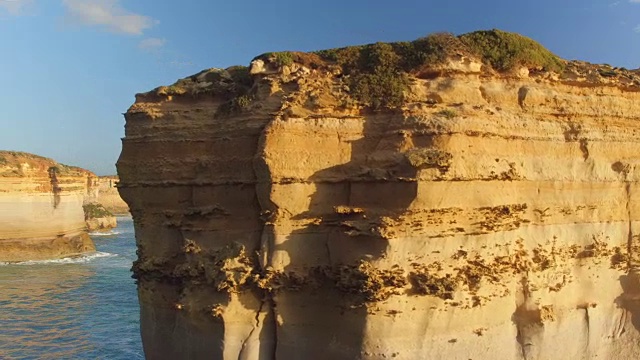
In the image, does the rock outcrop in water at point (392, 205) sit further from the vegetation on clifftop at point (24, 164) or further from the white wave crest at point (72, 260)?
the vegetation on clifftop at point (24, 164)

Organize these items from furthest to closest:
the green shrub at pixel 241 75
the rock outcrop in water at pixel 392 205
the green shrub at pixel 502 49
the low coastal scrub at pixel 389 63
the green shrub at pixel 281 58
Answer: the green shrub at pixel 241 75 → the green shrub at pixel 502 49 → the green shrub at pixel 281 58 → the low coastal scrub at pixel 389 63 → the rock outcrop in water at pixel 392 205

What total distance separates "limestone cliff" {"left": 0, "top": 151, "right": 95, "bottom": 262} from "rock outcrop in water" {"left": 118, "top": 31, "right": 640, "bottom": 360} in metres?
35.6

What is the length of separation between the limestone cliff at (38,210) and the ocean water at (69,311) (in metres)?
4.22

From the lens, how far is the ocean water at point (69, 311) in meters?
18.6

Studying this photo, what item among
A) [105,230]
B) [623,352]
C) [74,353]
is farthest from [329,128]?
[105,230]

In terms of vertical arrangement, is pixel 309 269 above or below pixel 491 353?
above

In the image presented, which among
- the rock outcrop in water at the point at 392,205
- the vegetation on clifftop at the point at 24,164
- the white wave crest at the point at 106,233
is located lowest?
the white wave crest at the point at 106,233

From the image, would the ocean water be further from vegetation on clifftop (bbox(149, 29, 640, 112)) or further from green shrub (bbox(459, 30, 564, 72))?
green shrub (bbox(459, 30, 564, 72))

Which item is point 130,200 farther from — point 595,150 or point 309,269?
point 595,150

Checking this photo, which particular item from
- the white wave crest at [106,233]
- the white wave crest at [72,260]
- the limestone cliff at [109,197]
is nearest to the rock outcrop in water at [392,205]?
the white wave crest at [72,260]

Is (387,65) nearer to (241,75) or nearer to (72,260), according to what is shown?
(241,75)

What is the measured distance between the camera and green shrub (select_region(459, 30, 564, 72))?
1214cm

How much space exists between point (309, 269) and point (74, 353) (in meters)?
11.2

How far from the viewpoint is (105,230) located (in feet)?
228
